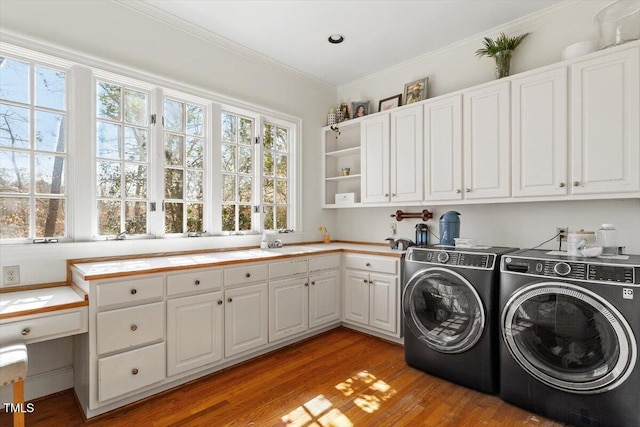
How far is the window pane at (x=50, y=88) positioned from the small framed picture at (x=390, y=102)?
2.93m

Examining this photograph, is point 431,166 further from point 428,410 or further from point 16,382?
point 16,382

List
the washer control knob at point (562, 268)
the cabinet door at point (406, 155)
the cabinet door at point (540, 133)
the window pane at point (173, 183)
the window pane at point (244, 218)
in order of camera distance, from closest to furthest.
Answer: the washer control knob at point (562, 268) < the cabinet door at point (540, 133) < the window pane at point (173, 183) < the cabinet door at point (406, 155) < the window pane at point (244, 218)

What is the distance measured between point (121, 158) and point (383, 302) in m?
2.63

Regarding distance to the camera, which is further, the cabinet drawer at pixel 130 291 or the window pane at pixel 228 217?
the window pane at pixel 228 217

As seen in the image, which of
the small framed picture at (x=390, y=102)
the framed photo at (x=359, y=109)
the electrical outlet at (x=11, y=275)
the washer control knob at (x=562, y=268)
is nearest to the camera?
the washer control knob at (x=562, y=268)

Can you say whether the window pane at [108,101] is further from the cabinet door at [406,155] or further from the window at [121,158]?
the cabinet door at [406,155]

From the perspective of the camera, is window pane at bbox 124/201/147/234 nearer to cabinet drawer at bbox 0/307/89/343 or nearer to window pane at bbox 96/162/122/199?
window pane at bbox 96/162/122/199

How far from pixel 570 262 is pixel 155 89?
10.8ft

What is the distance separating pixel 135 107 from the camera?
2.72m

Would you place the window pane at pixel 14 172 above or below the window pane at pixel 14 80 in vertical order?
below

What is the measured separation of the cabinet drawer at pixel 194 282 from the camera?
7.43 ft

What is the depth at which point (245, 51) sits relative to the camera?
3324 mm

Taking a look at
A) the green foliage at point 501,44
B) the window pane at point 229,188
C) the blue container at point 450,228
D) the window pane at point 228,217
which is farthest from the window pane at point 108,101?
the green foliage at point 501,44

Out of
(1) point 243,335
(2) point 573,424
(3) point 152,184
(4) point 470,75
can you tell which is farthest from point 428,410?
(4) point 470,75
